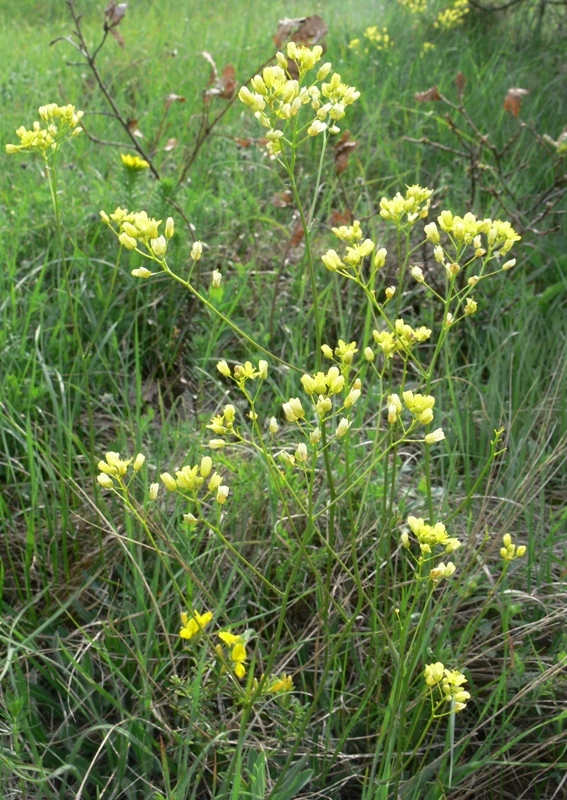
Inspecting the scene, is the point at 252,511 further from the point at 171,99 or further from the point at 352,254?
→ the point at 171,99

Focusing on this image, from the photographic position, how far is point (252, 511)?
5.82 ft

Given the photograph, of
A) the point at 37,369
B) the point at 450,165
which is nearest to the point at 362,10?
the point at 450,165

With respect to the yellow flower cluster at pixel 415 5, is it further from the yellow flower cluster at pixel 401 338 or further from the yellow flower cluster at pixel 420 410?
the yellow flower cluster at pixel 420 410

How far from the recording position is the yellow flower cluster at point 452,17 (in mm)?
4473

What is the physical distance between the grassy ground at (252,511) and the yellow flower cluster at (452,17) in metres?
0.75

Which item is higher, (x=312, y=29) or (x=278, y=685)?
(x=312, y=29)

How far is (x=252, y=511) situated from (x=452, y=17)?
3.71 meters

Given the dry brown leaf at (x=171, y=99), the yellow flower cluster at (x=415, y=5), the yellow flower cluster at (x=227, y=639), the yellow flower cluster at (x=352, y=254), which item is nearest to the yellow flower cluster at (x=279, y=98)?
the yellow flower cluster at (x=352, y=254)

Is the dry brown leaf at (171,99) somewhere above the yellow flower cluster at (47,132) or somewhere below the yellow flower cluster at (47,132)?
below

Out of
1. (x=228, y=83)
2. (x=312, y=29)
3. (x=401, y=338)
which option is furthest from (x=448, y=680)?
(x=228, y=83)

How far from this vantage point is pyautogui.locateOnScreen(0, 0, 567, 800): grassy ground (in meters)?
1.32

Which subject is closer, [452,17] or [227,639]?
[227,639]

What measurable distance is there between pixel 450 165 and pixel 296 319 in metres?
1.35

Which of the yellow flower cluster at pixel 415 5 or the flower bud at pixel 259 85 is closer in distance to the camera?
the flower bud at pixel 259 85
